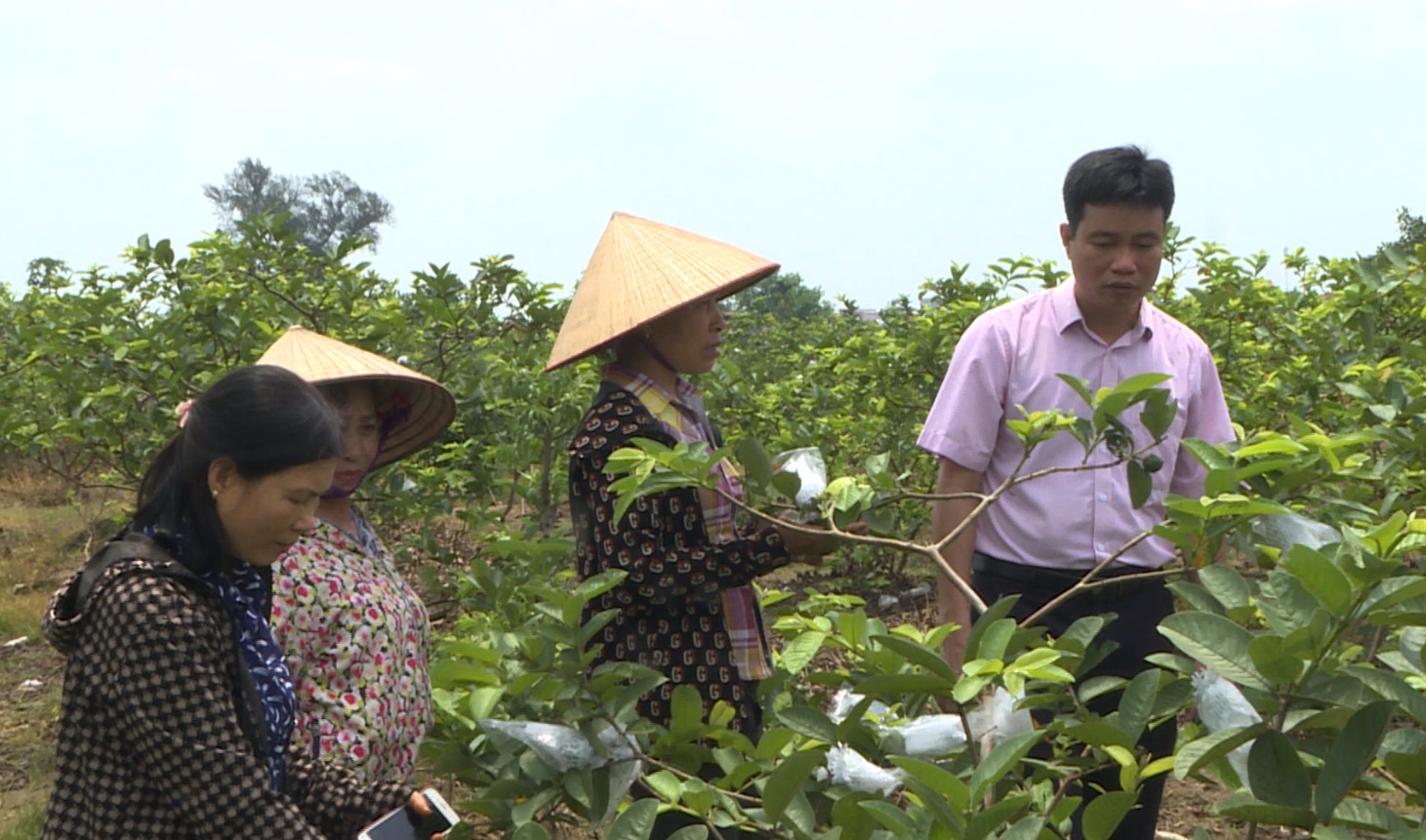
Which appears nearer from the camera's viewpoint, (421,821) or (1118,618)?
(421,821)

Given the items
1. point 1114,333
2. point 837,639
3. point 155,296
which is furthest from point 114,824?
point 155,296

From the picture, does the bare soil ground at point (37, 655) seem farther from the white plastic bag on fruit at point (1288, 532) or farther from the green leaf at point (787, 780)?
the green leaf at point (787, 780)

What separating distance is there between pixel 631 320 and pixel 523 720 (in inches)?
27.5

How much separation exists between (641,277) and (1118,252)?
763mm

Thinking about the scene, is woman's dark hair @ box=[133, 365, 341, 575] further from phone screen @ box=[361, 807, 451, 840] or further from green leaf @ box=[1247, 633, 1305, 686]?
green leaf @ box=[1247, 633, 1305, 686]

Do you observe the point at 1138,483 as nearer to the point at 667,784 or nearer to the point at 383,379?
the point at 667,784

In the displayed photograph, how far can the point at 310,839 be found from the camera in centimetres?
153

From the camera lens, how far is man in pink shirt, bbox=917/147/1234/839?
7.33 ft

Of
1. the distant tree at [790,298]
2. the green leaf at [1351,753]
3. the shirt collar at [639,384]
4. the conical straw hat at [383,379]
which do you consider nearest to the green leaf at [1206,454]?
the green leaf at [1351,753]

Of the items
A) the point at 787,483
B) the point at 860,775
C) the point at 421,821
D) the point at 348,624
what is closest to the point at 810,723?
the point at 860,775

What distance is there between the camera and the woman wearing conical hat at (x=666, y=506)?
2.05 m

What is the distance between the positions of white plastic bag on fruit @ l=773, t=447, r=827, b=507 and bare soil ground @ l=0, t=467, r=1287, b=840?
37.8 inches

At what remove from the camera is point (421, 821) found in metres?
1.67

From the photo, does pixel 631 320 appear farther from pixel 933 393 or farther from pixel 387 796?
pixel 933 393
